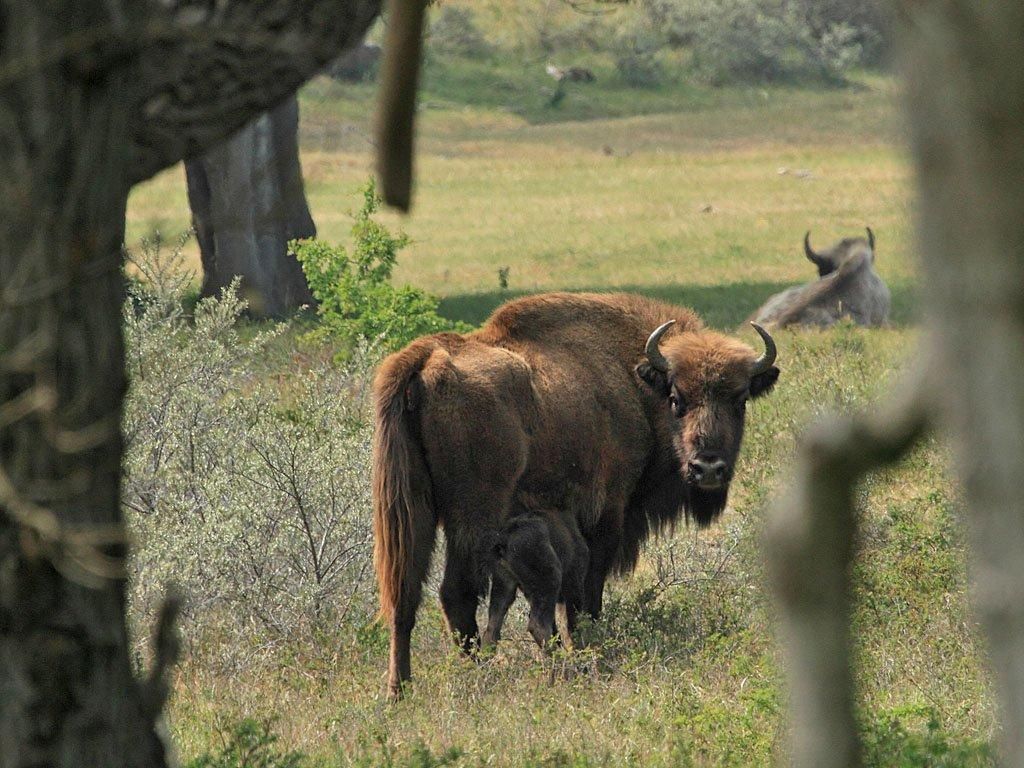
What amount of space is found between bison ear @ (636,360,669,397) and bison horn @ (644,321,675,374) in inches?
1.0

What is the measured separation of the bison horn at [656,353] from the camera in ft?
29.8

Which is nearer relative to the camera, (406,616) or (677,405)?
(406,616)

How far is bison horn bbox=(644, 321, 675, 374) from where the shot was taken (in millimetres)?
9094

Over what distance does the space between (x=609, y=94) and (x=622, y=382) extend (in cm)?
4589

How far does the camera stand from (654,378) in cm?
926

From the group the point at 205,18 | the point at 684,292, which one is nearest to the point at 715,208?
the point at 684,292

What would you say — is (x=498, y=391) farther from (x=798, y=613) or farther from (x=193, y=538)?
(x=798, y=613)

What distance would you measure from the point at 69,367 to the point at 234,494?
215 inches

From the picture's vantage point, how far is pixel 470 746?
5.59 meters

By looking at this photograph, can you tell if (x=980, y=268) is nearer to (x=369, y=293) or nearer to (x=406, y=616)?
(x=406, y=616)

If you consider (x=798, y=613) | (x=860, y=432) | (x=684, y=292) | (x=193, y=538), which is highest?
(x=860, y=432)

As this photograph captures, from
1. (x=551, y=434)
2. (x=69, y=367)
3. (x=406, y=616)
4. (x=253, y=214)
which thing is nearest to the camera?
(x=69, y=367)

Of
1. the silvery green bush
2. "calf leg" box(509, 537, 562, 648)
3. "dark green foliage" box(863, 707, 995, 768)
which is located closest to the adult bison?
"calf leg" box(509, 537, 562, 648)

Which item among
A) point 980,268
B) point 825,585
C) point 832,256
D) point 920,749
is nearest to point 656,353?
point 920,749
